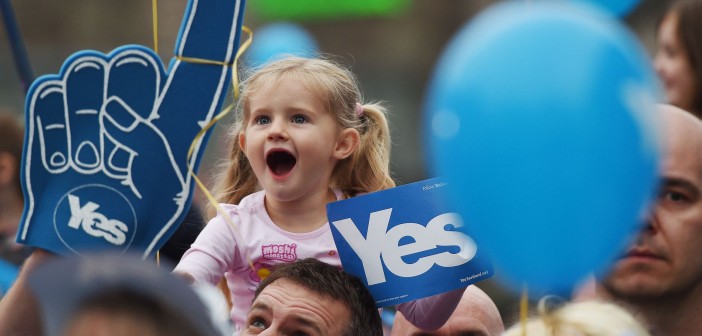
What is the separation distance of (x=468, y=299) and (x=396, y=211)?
2.00 ft

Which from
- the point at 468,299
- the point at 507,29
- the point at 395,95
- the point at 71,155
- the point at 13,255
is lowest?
the point at 395,95

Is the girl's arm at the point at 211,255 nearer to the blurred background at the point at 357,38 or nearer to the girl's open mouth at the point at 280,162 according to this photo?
the girl's open mouth at the point at 280,162

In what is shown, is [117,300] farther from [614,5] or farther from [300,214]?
[614,5]

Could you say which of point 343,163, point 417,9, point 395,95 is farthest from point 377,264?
point 417,9

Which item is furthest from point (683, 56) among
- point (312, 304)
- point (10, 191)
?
point (10, 191)

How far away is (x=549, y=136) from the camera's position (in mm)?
2328

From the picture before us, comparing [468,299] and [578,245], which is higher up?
[578,245]

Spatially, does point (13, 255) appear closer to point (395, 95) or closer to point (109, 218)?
point (109, 218)

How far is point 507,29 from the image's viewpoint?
233 cm

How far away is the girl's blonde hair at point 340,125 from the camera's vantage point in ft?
11.4

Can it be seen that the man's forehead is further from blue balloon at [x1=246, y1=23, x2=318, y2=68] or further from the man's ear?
blue balloon at [x1=246, y1=23, x2=318, y2=68]

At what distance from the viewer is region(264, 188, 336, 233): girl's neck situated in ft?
11.2

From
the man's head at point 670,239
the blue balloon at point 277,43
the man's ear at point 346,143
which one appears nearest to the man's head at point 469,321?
the man's ear at point 346,143

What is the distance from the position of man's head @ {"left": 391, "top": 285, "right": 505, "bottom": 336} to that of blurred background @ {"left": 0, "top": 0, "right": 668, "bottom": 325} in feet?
29.3
